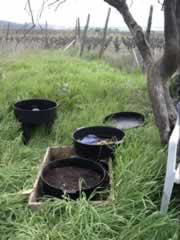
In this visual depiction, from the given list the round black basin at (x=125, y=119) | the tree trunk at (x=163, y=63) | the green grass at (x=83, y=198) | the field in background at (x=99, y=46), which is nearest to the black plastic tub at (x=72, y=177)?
the green grass at (x=83, y=198)

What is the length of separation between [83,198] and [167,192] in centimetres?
53

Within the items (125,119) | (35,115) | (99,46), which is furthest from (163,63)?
(99,46)

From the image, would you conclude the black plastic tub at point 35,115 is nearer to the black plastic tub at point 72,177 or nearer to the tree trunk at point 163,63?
the black plastic tub at point 72,177

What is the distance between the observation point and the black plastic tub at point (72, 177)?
78.5 inches

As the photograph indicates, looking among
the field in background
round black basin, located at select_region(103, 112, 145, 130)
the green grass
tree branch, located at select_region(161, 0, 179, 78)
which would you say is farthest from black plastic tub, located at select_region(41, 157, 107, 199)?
the field in background

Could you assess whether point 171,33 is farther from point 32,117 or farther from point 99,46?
point 99,46

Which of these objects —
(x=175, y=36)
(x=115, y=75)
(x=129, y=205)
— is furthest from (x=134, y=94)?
(x=129, y=205)

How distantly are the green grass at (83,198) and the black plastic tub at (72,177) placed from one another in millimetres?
110

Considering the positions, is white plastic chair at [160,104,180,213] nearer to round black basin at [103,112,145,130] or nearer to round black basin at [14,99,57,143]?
round black basin at [103,112,145,130]

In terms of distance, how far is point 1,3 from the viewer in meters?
3.36

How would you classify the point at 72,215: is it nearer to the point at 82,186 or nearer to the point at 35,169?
the point at 82,186

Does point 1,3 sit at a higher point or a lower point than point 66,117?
higher

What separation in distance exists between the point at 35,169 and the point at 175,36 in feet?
5.19

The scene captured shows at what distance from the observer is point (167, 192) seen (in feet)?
5.70
